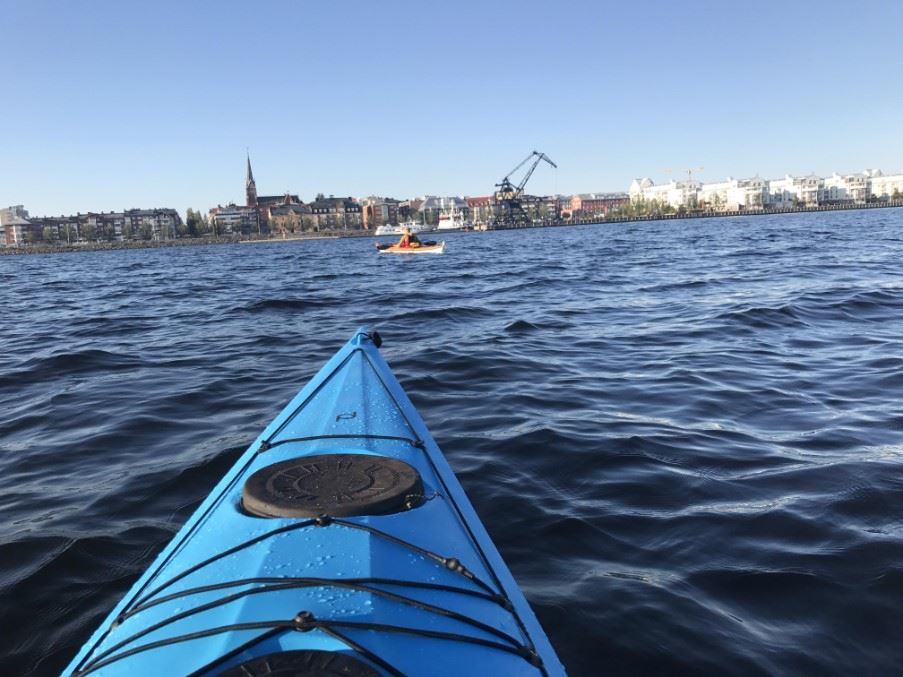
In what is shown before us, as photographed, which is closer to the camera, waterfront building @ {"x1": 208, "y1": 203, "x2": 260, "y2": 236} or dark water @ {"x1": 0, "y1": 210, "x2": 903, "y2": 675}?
dark water @ {"x1": 0, "y1": 210, "x2": 903, "y2": 675}

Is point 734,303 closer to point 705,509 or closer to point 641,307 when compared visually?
point 641,307

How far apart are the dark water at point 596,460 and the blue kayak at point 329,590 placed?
1030mm

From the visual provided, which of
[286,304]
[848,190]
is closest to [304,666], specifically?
[286,304]

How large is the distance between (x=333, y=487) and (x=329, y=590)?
0.69 metres

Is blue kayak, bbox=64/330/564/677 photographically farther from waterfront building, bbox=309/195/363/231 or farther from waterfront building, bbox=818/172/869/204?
waterfront building, bbox=818/172/869/204

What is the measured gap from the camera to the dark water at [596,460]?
126 inches

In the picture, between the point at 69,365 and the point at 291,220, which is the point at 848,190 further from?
the point at 69,365

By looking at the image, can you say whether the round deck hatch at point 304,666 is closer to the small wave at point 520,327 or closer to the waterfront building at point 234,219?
the small wave at point 520,327

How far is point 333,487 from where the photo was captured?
2670mm

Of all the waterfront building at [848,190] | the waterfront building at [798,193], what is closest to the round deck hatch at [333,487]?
the waterfront building at [798,193]

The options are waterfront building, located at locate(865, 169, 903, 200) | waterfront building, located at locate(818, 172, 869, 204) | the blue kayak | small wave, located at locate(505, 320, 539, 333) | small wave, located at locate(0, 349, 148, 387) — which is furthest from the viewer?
waterfront building, located at locate(818, 172, 869, 204)

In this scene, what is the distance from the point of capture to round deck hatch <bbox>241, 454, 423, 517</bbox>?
2502 millimetres

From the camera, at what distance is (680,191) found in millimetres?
174750

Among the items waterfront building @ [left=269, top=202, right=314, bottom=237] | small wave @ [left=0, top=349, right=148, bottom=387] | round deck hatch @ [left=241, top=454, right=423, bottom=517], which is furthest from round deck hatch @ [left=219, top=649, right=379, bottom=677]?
waterfront building @ [left=269, top=202, right=314, bottom=237]
